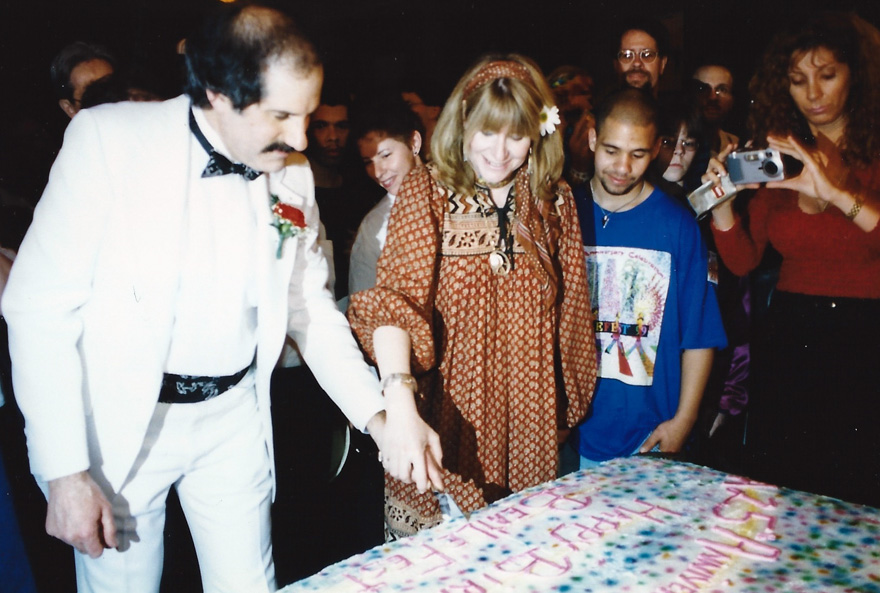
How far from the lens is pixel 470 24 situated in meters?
6.39

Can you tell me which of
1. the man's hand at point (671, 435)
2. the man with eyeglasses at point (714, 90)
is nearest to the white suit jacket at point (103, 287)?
the man's hand at point (671, 435)

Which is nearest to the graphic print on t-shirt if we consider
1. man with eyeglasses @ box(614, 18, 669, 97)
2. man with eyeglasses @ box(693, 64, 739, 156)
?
man with eyeglasses @ box(614, 18, 669, 97)

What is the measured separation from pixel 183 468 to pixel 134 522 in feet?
0.51

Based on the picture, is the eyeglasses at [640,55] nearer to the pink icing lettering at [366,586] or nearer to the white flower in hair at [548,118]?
the white flower in hair at [548,118]

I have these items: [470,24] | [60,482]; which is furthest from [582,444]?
[470,24]

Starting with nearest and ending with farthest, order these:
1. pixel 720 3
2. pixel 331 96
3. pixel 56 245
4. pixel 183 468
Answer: pixel 56 245 < pixel 183 468 < pixel 331 96 < pixel 720 3

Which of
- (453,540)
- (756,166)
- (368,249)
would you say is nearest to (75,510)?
(453,540)

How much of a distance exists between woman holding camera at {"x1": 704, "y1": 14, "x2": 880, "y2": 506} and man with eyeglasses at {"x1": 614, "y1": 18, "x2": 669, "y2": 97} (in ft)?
1.77

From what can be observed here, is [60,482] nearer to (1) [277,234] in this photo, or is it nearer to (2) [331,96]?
(1) [277,234]

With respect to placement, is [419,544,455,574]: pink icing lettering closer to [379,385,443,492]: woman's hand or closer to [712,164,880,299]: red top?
[379,385,443,492]: woman's hand

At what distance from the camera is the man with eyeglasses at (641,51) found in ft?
10.3

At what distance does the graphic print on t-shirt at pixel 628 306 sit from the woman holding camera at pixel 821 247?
443 mm

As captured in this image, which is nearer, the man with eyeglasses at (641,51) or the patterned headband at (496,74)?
the patterned headband at (496,74)

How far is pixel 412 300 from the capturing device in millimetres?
1959
